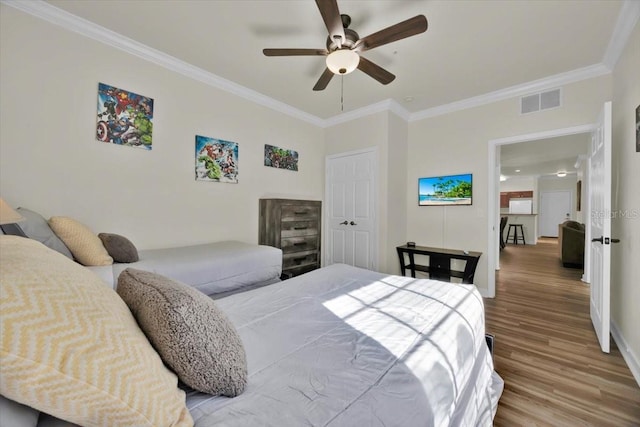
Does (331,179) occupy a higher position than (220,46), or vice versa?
(220,46)

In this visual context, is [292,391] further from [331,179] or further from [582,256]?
[582,256]

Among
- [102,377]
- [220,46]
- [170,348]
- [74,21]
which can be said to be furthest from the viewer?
[220,46]

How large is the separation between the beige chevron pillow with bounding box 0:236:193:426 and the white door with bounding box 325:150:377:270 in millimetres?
3594

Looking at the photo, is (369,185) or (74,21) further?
(369,185)

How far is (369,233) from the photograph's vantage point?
4039 millimetres

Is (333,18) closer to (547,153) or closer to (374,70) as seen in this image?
(374,70)

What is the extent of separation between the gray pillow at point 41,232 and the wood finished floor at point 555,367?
2.86m

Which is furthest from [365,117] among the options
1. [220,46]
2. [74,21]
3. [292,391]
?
[292,391]

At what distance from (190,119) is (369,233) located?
9.16ft

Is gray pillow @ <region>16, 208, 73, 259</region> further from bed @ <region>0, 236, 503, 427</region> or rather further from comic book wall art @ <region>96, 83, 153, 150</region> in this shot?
bed @ <region>0, 236, 503, 427</region>

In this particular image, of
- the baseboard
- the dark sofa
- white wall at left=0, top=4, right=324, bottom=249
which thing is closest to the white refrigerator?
the dark sofa

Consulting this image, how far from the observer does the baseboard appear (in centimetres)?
185

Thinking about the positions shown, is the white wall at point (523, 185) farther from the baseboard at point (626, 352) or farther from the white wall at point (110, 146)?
the white wall at point (110, 146)

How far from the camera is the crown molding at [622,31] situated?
6.56ft
